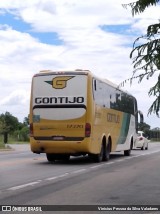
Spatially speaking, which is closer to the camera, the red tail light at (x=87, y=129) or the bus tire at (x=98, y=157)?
the red tail light at (x=87, y=129)

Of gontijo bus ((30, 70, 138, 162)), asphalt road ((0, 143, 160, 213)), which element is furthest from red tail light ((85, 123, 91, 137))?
asphalt road ((0, 143, 160, 213))

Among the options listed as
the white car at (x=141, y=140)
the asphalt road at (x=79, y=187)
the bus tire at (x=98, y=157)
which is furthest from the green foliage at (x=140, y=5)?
the white car at (x=141, y=140)

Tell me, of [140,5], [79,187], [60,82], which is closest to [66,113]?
[60,82]

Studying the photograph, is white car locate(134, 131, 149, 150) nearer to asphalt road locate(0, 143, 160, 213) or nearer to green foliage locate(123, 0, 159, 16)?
asphalt road locate(0, 143, 160, 213)

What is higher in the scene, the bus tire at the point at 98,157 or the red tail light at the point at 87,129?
the red tail light at the point at 87,129

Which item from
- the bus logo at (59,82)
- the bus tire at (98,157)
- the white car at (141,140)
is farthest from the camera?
the white car at (141,140)

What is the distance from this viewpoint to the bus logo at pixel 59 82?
20438 millimetres

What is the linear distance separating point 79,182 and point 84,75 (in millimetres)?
7139

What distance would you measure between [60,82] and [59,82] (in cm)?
4

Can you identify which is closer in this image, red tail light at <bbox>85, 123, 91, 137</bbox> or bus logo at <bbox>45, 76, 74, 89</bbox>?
red tail light at <bbox>85, 123, 91, 137</bbox>

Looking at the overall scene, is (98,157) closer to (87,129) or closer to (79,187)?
(87,129)

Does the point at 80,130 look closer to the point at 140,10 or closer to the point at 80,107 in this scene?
the point at 80,107

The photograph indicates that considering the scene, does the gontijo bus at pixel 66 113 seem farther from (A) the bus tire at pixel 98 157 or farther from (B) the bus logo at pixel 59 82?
(A) the bus tire at pixel 98 157

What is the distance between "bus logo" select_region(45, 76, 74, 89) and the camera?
20.4 metres
